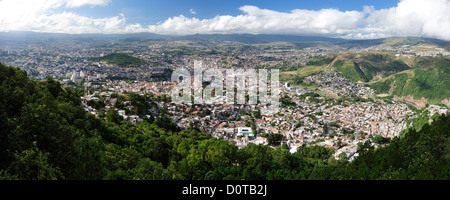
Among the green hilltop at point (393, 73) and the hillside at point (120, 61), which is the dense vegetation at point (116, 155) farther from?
the hillside at point (120, 61)

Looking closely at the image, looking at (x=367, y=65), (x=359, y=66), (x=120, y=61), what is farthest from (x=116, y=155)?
(x=367, y=65)

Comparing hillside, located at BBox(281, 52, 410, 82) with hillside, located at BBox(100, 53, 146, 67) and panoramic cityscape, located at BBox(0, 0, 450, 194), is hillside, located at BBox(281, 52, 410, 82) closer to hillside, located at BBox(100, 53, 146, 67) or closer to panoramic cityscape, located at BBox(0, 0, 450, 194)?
panoramic cityscape, located at BBox(0, 0, 450, 194)

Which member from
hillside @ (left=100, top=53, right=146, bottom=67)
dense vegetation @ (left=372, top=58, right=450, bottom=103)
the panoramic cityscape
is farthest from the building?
hillside @ (left=100, top=53, right=146, bottom=67)

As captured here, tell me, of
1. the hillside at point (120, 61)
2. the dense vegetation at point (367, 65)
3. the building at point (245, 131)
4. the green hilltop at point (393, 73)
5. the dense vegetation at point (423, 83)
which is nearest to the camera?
the building at point (245, 131)

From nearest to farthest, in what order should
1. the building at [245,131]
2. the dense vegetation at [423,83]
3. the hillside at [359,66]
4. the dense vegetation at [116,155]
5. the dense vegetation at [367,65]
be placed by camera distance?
the dense vegetation at [116,155]
the building at [245,131]
the dense vegetation at [423,83]
the dense vegetation at [367,65]
the hillside at [359,66]

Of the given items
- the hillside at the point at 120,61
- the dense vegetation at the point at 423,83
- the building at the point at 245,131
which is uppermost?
the hillside at the point at 120,61

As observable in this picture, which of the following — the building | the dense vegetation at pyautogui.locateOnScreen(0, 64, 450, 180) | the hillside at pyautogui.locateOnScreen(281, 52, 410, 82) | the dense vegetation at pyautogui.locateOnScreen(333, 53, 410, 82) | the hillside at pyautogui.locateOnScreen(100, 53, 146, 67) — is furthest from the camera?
the hillside at pyautogui.locateOnScreen(281, 52, 410, 82)

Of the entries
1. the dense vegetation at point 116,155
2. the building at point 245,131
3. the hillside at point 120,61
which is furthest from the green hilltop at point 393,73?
the dense vegetation at point 116,155

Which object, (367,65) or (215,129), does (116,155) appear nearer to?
(215,129)

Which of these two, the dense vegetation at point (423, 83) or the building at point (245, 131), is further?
the dense vegetation at point (423, 83)
